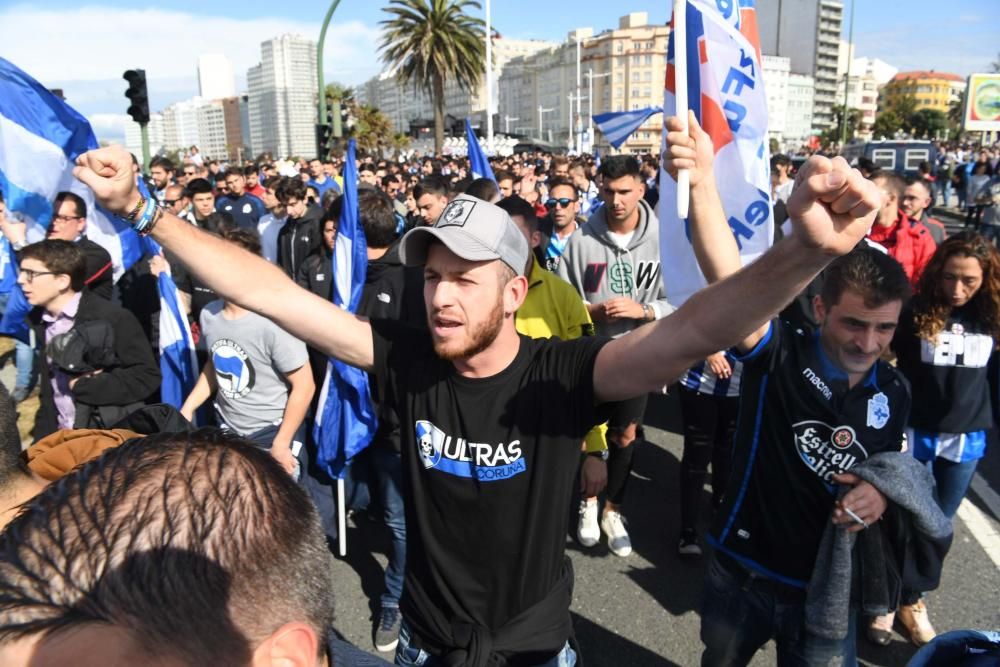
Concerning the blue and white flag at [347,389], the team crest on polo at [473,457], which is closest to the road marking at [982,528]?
the team crest on polo at [473,457]

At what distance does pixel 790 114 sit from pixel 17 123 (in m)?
139

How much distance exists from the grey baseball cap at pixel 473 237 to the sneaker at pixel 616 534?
2.50m

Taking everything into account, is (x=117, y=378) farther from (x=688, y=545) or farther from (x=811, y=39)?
(x=811, y=39)

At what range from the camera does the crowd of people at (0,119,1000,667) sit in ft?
2.81

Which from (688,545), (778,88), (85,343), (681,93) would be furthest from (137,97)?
(778,88)

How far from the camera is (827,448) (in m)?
2.24

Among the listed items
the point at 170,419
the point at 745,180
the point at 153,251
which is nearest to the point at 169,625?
the point at 170,419

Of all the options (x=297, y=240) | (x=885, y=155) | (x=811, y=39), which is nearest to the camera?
(x=297, y=240)

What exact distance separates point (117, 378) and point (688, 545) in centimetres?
318

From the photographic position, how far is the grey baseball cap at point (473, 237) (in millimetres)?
1899

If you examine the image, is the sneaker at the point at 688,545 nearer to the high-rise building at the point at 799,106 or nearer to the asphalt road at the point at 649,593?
the asphalt road at the point at 649,593

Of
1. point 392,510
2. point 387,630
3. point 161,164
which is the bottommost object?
point 387,630

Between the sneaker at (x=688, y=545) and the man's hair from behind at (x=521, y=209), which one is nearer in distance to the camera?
the sneaker at (x=688, y=545)

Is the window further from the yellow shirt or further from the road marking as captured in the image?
the yellow shirt
